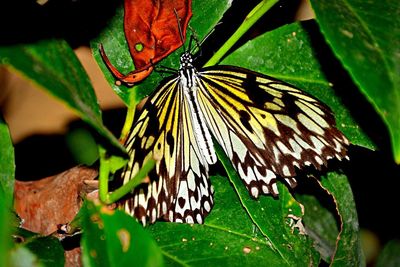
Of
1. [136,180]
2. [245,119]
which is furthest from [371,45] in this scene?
[245,119]

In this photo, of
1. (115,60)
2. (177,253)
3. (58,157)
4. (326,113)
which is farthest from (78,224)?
(58,157)

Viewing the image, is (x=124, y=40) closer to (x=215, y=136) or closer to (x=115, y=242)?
(x=215, y=136)

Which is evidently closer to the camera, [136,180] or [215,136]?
[136,180]

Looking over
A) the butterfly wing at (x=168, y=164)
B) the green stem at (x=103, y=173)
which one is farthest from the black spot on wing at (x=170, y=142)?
the green stem at (x=103, y=173)

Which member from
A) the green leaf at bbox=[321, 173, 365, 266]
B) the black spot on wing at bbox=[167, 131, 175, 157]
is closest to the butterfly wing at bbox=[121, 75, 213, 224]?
the black spot on wing at bbox=[167, 131, 175, 157]

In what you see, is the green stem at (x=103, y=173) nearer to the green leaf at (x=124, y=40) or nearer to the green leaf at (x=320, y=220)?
the green leaf at (x=124, y=40)

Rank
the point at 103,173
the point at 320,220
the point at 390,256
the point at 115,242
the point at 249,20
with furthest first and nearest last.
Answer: the point at 390,256
the point at 320,220
the point at 249,20
the point at 103,173
the point at 115,242
